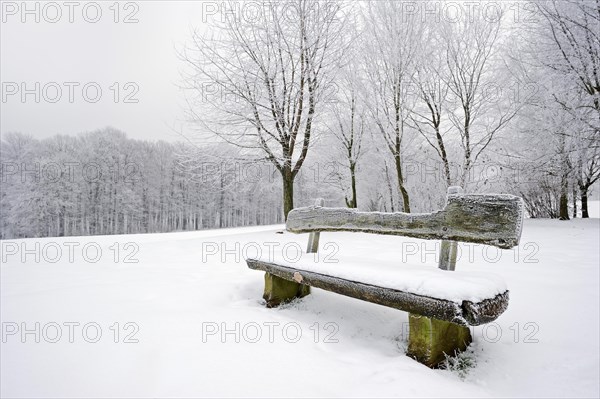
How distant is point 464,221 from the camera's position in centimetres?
239

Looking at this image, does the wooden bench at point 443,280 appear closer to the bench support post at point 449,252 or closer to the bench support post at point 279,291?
the bench support post at point 449,252

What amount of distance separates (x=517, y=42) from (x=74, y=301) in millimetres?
14435

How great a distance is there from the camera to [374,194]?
86.1ft

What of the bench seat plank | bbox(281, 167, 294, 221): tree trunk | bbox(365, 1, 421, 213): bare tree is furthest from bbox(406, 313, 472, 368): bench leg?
bbox(365, 1, 421, 213): bare tree

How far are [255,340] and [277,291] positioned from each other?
0.93m

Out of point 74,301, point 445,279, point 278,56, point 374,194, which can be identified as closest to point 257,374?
point 445,279

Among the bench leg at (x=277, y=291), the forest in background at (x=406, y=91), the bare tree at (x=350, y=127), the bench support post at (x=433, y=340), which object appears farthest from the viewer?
the bare tree at (x=350, y=127)

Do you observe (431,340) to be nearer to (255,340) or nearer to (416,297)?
(416,297)

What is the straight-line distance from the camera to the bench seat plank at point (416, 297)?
74.5 inches

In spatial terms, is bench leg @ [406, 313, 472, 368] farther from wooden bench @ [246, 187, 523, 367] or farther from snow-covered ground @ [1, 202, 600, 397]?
snow-covered ground @ [1, 202, 600, 397]

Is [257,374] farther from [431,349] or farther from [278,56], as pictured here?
[278,56]

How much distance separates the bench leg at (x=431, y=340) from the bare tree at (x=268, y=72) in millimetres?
7247

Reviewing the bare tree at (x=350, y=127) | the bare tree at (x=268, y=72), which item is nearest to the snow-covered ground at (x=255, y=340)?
the bare tree at (x=268, y=72)

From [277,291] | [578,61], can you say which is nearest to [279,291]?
[277,291]
